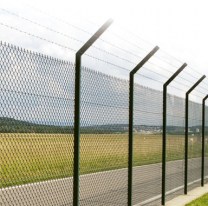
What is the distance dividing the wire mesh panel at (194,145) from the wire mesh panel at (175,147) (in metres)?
0.76

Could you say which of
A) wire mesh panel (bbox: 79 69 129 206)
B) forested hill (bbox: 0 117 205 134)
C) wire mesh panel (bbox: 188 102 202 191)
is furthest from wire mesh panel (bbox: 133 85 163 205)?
wire mesh panel (bbox: 188 102 202 191)

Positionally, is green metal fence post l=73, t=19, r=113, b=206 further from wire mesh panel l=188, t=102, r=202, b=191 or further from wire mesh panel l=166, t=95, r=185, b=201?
wire mesh panel l=188, t=102, r=202, b=191

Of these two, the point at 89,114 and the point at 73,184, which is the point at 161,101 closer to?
the point at 89,114

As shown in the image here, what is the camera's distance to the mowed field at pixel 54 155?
339 cm

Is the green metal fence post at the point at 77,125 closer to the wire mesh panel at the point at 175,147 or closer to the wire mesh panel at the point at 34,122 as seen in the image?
the wire mesh panel at the point at 34,122

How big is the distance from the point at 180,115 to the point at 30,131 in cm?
609

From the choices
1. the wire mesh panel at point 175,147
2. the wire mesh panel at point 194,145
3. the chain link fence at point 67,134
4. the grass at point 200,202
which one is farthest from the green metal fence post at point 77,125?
the wire mesh panel at point 194,145

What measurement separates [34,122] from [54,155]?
49 centimetres

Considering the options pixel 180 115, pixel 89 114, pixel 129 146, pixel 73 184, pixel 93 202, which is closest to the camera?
pixel 73 184

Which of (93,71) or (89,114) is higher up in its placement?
(93,71)

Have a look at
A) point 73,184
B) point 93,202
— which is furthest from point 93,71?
point 93,202

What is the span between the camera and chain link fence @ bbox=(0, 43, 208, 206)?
3.43m

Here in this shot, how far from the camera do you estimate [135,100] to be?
6188 millimetres

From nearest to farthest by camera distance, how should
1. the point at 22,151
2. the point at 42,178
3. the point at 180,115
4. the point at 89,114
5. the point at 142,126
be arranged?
the point at 22,151 < the point at 42,178 < the point at 89,114 < the point at 142,126 < the point at 180,115
